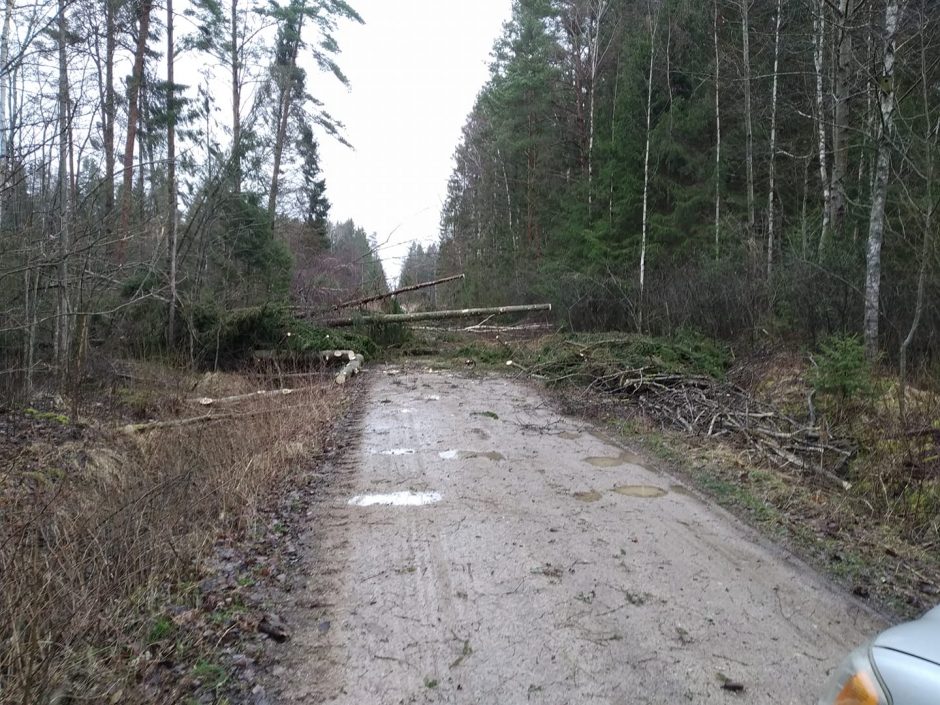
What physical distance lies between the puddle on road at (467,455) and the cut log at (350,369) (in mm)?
6489

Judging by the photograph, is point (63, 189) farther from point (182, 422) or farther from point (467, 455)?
point (467, 455)

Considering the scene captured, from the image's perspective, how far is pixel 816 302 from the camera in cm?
1248

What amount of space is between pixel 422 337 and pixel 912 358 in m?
13.6

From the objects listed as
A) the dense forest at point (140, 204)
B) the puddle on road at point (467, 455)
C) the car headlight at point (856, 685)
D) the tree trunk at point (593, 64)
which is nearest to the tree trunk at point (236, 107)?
the dense forest at point (140, 204)

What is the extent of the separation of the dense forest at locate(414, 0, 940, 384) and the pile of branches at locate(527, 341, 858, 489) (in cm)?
212

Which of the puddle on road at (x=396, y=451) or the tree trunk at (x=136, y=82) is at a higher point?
the tree trunk at (x=136, y=82)

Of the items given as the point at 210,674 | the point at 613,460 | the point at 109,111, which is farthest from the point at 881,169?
the point at 109,111

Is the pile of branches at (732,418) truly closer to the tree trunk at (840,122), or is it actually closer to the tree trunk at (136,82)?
the tree trunk at (840,122)

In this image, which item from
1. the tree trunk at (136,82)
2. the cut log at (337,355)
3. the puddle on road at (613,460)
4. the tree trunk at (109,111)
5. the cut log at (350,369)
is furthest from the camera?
the cut log at (337,355)

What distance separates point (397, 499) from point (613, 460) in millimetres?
2916

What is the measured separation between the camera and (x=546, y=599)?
3945mm

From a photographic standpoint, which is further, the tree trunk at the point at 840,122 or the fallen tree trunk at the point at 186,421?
the tree trunk at the point at 840,122

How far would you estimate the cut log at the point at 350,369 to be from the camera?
545 inches

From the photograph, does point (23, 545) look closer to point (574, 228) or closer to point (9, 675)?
point (9, 675)
